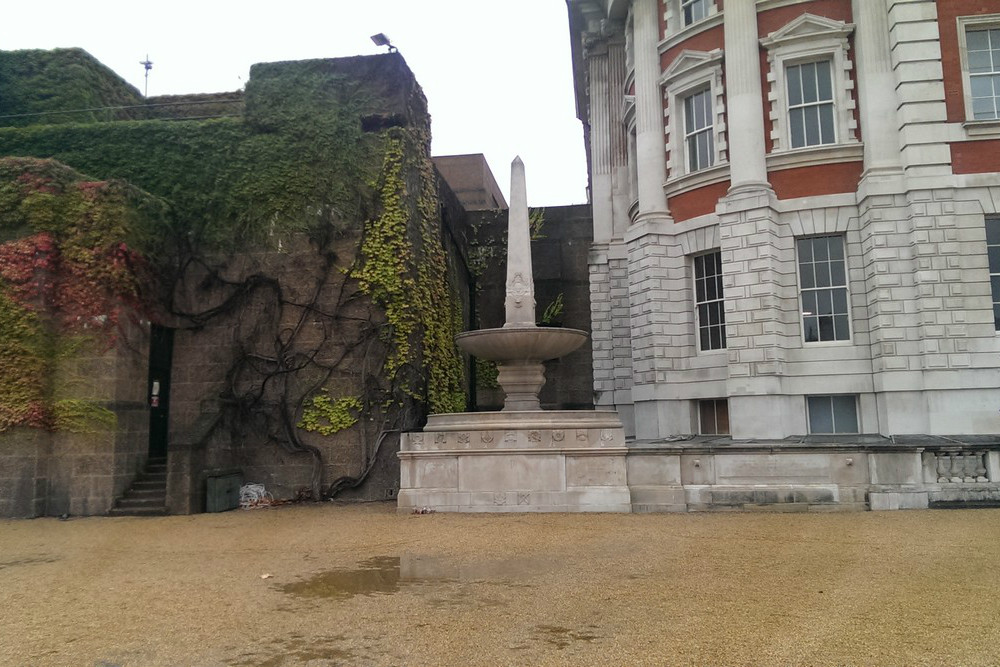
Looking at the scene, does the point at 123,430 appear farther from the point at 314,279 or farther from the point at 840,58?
the point at 840,58

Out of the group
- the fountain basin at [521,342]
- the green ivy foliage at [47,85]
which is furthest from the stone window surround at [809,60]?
the green ivy foliage at [47,85]

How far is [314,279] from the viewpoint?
15094 millimetres

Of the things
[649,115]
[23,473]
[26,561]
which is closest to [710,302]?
[649,115]

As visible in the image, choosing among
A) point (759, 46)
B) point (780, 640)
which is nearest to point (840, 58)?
point (759, 46)

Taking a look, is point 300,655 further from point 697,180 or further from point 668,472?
point 697,180

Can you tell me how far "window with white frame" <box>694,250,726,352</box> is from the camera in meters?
16.9

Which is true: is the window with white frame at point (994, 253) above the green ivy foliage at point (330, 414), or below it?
above

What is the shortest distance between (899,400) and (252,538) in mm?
11758

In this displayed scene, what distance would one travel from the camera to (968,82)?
1484cm

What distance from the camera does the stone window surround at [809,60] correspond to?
15734 mm

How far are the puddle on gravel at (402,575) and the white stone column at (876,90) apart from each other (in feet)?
38.8

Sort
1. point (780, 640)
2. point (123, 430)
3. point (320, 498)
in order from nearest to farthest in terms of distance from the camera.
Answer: point (780, 640)
point (123, 430)
point (320, 498)

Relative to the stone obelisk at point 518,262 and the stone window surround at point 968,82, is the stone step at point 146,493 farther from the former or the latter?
the stone window surround at point 968,82

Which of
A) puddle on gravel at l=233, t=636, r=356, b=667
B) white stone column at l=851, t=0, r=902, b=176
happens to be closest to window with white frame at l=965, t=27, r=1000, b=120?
white stone column at l=851, t=0, r=902, b=176
